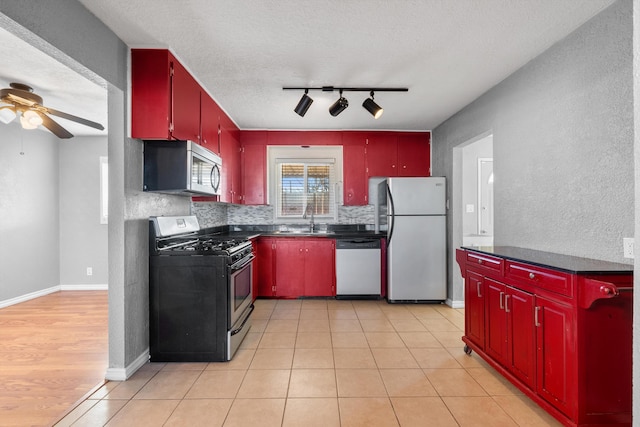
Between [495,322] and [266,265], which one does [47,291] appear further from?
[495,322]

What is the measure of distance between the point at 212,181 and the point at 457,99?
2718 mm

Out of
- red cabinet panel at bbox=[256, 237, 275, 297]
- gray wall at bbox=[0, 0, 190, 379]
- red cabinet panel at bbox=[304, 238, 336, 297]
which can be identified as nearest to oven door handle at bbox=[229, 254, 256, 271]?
gray wall at bbox=[0, 0, 190, 379]

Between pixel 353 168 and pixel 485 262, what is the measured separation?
2.72 meters

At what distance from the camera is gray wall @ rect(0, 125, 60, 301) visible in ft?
13.8

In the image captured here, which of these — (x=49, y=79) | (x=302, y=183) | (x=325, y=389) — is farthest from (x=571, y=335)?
(x=49, y=79)

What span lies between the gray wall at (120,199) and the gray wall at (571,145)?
121 inches

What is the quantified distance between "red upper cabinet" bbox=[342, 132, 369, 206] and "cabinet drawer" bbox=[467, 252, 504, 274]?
2324 millimetres

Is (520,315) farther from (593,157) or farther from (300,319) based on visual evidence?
(300,319)

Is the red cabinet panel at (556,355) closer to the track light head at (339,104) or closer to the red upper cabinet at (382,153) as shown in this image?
the track light head at (339,104)

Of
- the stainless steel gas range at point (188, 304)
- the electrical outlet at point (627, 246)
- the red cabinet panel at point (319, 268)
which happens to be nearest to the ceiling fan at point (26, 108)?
the stainless steel gas range at point (188, 304)

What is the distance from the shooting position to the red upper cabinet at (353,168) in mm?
4898

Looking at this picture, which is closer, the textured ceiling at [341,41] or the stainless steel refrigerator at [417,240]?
the textured ceiling at [341,41]

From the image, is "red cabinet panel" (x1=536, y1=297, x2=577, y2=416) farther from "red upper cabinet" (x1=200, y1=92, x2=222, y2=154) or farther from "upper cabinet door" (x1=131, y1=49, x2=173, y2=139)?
"red upper cabinet" (x1=200, y1=92, x2=222, y2=154)

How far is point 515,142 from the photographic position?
285 centimetres
